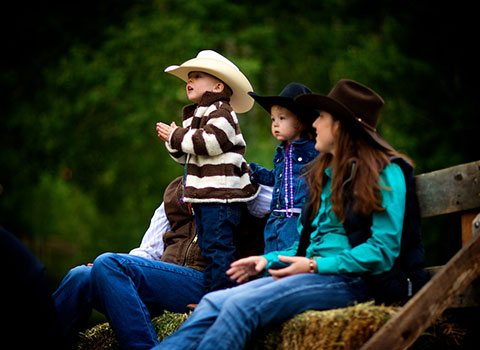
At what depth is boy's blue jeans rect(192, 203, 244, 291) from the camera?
528cm

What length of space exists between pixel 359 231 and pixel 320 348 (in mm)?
557

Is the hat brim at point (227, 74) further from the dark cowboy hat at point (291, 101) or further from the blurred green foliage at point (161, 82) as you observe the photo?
the blurred green foliage at point (161, 82)

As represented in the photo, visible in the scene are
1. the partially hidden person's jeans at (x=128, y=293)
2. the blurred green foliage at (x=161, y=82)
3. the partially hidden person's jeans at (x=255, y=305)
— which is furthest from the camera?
the blurred green foliage at (x=161, y=82)

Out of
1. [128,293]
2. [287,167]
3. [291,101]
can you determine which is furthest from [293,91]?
[128,293]

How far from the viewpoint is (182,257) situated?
5.52m

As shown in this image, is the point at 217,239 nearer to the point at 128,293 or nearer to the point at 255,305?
the point at 128,293

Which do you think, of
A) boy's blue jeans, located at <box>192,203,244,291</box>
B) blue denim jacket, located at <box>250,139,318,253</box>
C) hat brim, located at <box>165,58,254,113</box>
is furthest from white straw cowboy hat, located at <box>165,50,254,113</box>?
boy's blue jeans, located at <box>192,203,244,291</box>

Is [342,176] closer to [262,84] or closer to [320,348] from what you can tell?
[320,348]

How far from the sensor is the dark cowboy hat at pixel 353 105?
14.5ft

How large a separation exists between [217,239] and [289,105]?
2.78 feet

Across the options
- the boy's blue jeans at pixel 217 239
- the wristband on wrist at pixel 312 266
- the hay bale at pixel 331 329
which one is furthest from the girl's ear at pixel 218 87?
the hay bale at pixel 331 329

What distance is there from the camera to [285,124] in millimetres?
5418

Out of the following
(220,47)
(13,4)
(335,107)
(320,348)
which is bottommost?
(320,348)

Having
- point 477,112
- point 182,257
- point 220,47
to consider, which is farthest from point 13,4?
point 182,257
